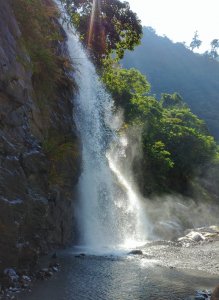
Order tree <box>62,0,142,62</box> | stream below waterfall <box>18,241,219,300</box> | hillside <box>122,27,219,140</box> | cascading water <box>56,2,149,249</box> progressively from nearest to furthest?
stream below waterfall <box>18,241,219,300</box> < cascading water <box>56,2,149,249</box> < tree <box>62,0,142,62</box> < hillside <box>122,27,219,140</box>

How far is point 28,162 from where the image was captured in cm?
1164

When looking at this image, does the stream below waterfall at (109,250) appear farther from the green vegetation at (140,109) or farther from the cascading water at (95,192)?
the green vegetation at (140,109)

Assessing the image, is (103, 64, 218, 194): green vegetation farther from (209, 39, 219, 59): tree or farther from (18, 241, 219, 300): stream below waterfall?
(209, 39, 219, 59): tree

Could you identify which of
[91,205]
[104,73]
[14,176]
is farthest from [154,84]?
[14,176]

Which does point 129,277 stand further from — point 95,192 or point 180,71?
point 180,71

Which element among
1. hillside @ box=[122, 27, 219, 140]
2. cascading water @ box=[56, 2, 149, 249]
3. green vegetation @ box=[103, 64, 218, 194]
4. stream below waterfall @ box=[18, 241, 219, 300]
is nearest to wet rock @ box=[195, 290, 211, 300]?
stream below waterfall @ box=[18, 241, 219, 300]

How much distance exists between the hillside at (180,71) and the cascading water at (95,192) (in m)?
98.2

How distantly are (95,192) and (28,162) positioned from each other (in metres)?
9.23

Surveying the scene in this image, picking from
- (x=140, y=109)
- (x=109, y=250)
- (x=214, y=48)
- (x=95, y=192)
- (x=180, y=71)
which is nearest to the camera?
(x=109, y=250)

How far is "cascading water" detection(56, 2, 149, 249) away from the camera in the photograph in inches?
747

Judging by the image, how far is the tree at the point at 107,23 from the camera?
23.8 m

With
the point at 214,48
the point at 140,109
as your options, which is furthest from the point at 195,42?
the point at 140,109

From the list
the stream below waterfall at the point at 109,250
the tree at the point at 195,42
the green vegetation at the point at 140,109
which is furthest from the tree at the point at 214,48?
the stream below waterfall at the point at 109,250

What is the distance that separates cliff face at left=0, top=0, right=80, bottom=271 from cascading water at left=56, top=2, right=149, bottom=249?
6.25 feet
